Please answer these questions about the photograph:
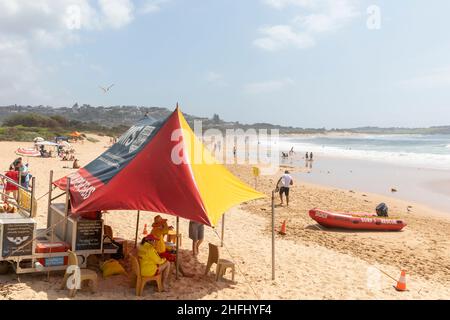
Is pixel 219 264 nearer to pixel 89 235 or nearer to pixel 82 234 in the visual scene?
pixel 89 235

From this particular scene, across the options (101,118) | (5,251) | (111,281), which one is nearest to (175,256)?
(111,281)

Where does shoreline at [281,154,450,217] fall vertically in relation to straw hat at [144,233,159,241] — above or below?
below

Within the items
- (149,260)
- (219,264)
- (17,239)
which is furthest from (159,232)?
(17,239)

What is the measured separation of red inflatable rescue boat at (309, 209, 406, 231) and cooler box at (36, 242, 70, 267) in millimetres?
8431

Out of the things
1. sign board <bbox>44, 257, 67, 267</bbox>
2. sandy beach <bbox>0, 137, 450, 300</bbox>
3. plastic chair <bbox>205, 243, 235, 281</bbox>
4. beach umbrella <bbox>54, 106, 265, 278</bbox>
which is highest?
beach umbrella <bbox>54, 106, 265, 278</bbox>

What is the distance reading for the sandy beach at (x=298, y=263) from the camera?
24.3ft

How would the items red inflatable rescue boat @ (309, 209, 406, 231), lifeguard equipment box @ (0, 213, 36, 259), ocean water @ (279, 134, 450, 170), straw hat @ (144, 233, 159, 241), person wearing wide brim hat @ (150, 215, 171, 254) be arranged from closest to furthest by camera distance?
lifeguard equipment box @ (0, 213, 36, 259) < straw hat @ (144, 233, 159, 241) < person wearing wide brim hat @ (150, 215, 171, 254) < red inflatable rescue boat @ (309, 209, 406, 231) < ocean water @ (279, 134, 450, 170)

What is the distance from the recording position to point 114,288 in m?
7.38

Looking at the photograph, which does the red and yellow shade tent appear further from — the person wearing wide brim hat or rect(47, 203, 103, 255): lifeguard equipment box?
the person wearing wide brim hat

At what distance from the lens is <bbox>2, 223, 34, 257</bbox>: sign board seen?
7.10 meters

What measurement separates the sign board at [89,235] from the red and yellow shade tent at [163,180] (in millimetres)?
421

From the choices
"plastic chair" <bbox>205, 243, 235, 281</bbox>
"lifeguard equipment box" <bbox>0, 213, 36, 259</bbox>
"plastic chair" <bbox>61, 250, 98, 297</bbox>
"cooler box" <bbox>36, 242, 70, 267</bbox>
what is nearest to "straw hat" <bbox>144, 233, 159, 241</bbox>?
"plastic chair" <bbox>61, 250, 98, 297</bbox>
